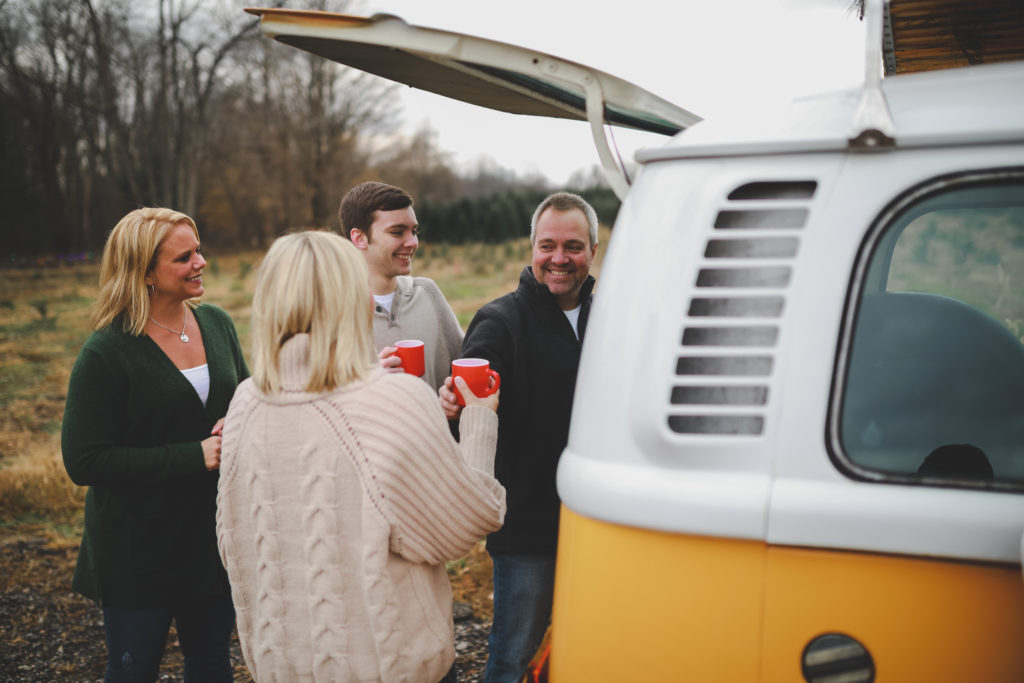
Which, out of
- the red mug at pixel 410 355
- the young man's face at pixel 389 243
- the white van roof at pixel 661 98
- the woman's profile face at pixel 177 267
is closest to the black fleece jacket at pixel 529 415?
the red mug at pixel 410 355

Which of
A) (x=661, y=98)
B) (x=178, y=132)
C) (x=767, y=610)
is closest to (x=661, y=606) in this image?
(x=767, y=610)

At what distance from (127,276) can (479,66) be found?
1393mm

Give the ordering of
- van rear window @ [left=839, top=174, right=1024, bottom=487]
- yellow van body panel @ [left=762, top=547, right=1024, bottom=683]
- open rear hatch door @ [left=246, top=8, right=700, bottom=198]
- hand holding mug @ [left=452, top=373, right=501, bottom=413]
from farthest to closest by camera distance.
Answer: hand holding mug @ [left=452, top=373, right=501, bottom=413] < open rear hatch door @ [left=246, top=8, right=700, bottom=198] < van rear window @ [left=839, top=174, right=1024, bottom=487] < yellow van body panel @ [left=762, top=547, right=1024, bottom=683]

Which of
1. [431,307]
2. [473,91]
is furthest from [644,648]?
[431,307]

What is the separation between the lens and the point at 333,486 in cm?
146

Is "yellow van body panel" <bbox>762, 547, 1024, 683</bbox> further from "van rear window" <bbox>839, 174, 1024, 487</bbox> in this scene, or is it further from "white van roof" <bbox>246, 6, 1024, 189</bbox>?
"white van roof" <bbox>246, 6, 1024, 189</bbox>

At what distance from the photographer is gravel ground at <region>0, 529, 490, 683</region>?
3.41m

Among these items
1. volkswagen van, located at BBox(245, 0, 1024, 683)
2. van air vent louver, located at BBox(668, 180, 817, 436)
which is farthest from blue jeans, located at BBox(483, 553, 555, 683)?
van air vent louver, located at BBox(668, 180, 817, 436)

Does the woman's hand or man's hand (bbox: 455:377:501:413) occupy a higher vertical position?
man's hand (bbox: 455:377:501:413)

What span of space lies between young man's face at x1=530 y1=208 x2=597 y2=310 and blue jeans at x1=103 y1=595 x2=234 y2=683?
157 centimetres

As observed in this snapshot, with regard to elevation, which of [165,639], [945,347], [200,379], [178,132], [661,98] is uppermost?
[178,132]

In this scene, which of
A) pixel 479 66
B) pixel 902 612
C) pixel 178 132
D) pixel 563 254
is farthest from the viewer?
pixel 178 132

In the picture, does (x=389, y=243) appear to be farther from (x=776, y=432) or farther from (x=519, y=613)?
(x=776, y=432)

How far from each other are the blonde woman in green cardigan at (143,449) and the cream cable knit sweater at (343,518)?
69cm
